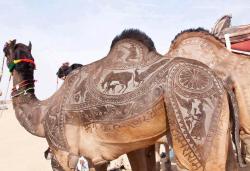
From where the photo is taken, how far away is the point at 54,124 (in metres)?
4.53

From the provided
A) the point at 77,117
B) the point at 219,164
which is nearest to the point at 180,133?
the point at 219,164

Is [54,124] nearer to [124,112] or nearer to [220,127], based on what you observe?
[124,112]

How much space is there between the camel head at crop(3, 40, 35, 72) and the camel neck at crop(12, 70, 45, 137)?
0.27 feet

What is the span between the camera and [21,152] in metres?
14.1

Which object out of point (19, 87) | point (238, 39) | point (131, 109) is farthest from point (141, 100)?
point (238, 39)

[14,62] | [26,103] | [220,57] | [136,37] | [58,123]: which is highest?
[136,37]

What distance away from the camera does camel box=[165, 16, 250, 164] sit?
16.2 feet

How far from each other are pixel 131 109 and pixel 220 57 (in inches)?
76.2

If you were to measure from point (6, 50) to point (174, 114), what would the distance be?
2738 millimetres

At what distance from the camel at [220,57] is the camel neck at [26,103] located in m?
1.92

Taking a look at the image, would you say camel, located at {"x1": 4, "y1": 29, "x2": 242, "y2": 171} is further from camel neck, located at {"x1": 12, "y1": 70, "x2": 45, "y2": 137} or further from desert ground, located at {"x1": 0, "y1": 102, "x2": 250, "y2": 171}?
desert ground, located at {"x1": 0, "y1": 102, "x2": 250, "y2": 171}

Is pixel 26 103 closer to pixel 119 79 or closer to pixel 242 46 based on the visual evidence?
pixel 119 79

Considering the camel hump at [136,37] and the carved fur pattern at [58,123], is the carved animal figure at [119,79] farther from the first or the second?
the carved fur pattern at [58,123]

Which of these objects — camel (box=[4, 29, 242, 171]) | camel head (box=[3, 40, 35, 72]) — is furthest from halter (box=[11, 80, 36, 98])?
camel head (box=[3, 40, 35, 72])
